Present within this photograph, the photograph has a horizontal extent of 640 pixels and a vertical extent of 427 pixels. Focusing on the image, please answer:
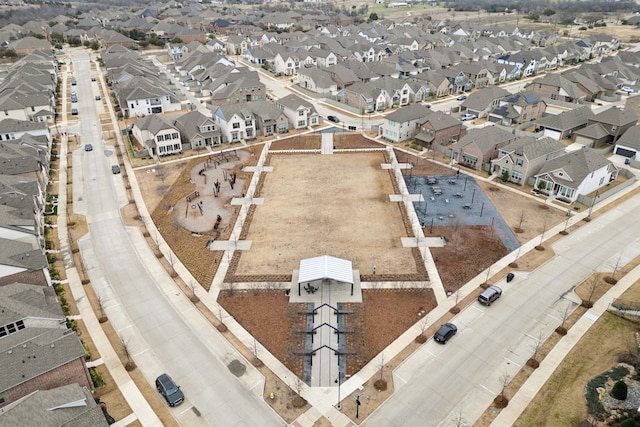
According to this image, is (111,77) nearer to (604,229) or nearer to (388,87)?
(388,87)

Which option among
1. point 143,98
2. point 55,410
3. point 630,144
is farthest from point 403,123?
point 55,410

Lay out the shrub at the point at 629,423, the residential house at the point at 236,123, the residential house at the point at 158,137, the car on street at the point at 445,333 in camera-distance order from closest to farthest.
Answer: the shrub at the point at 629,423 < the car on street at the point at 445,333 < the residential house at the point at 158,137 < the residential house at the point at 236,123

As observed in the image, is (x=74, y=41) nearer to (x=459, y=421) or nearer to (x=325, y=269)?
(x=325, y=269)

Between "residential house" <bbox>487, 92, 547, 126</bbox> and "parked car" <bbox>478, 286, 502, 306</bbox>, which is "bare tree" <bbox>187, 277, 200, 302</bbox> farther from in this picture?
"residential house" <bbox>487, 92, 547, 126</bbox>

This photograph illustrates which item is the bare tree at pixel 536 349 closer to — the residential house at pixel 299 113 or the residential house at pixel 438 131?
the residential house at pixel 438 131

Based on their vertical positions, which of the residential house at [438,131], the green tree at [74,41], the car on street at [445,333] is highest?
the green tree at [74,41]

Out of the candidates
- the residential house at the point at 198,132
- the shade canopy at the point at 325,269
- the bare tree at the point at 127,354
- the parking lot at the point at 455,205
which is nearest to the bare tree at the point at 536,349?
the parking lot at the point at 455,205
